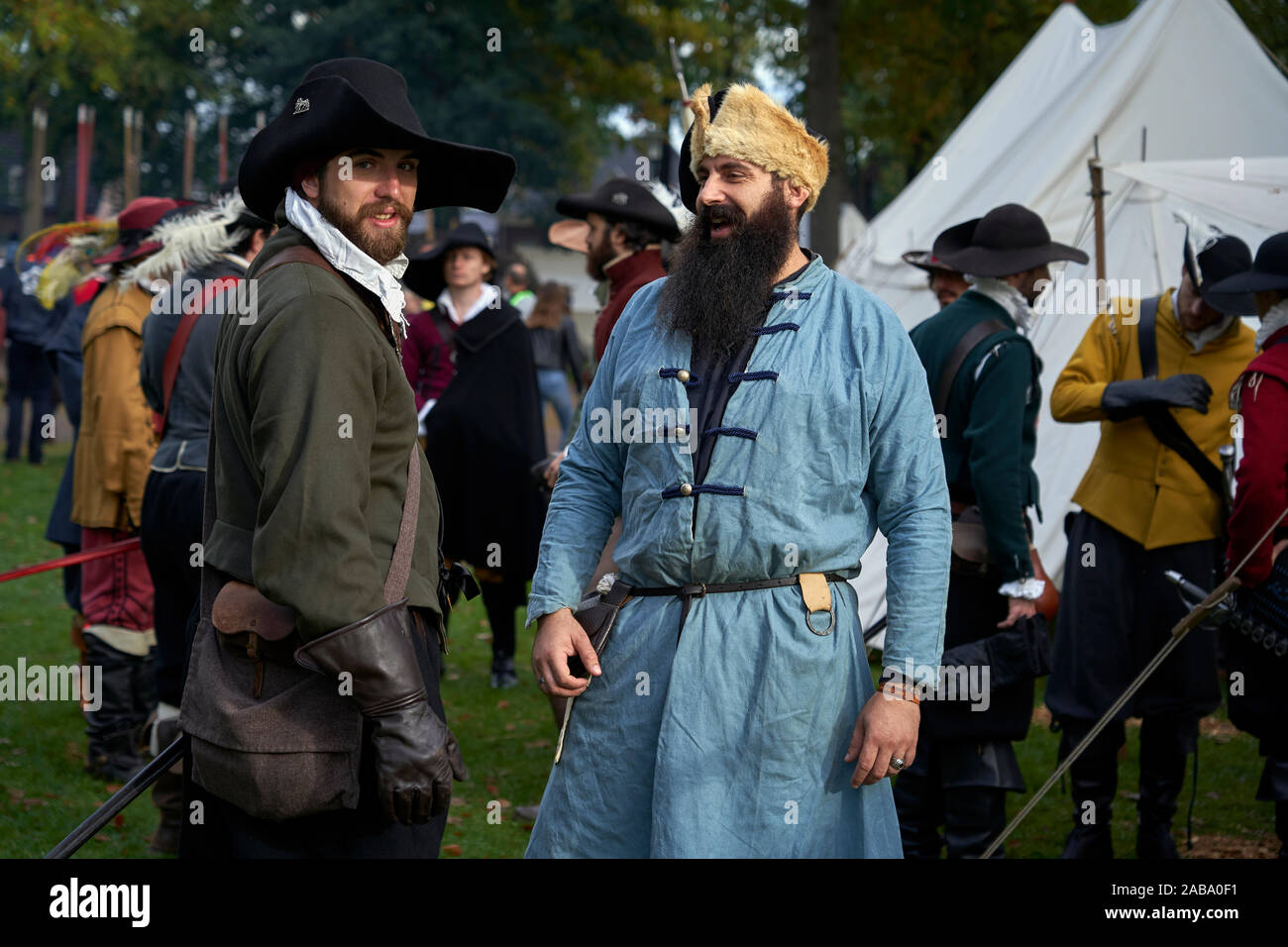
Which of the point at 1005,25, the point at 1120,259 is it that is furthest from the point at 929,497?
the point at 1005,25

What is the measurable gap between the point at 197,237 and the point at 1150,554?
357 cm

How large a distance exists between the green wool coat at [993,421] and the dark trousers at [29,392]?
12674 mm

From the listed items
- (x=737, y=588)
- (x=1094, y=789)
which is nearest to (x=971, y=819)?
(x=1094, y=789)

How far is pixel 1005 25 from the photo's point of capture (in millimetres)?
16094

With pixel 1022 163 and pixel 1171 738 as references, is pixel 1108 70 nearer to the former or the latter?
pixel 1022 163

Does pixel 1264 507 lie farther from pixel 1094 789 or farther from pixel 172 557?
pixel 172 557

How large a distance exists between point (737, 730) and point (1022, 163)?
685cm

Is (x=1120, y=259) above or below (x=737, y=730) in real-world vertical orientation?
above

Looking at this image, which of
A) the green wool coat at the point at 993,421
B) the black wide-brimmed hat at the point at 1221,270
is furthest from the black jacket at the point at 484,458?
the black wide-brimmed hat at the point at 1221,270

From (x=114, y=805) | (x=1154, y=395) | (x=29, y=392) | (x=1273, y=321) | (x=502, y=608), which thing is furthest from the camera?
(x=29, y=392)

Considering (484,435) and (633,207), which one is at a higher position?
(633,207)

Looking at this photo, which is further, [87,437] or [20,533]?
[20,533]

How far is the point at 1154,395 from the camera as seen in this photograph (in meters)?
4.95

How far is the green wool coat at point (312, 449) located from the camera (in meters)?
2.54
